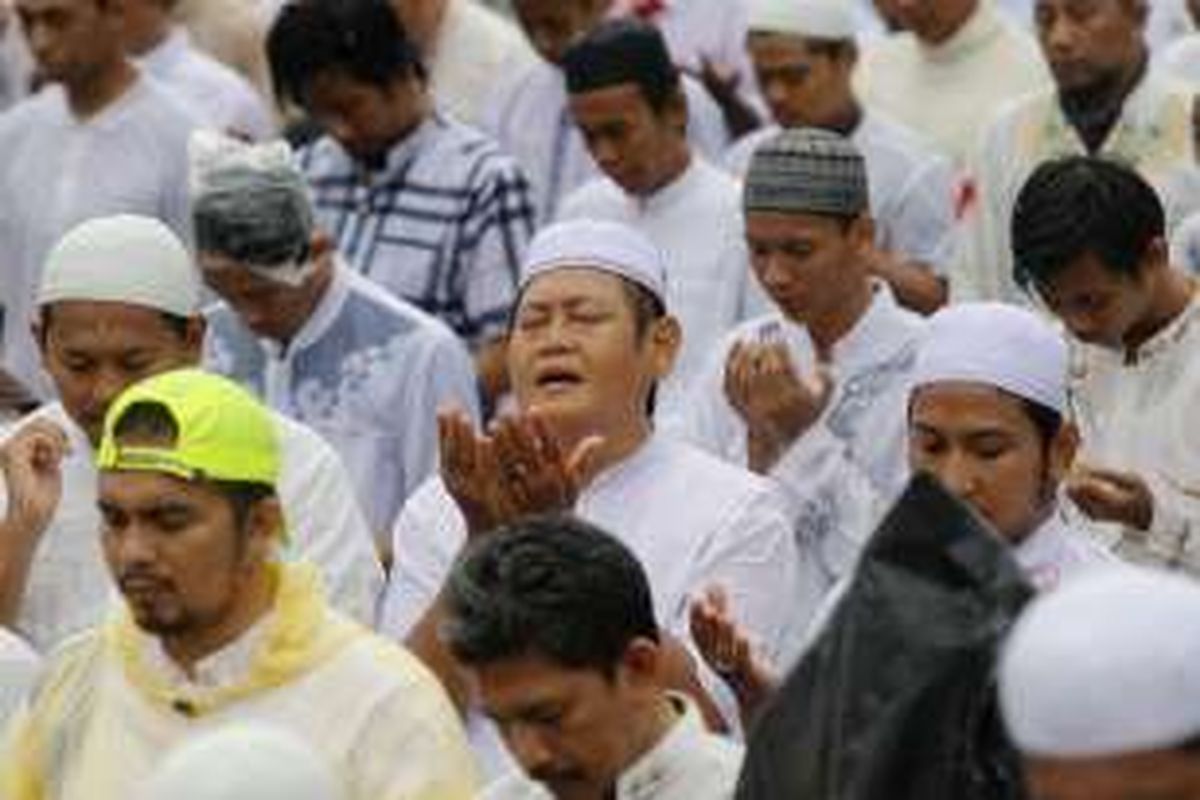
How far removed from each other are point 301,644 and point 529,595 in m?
0.84

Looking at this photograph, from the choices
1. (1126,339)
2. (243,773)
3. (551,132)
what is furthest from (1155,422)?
(551,132)

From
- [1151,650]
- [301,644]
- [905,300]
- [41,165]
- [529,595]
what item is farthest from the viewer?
[41,165]

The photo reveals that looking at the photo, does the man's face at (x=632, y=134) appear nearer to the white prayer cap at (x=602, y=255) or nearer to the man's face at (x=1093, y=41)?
the man's face at (x=1093, y=41)

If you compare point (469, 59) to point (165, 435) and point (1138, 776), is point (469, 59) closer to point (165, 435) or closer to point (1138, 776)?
point (165, 435)

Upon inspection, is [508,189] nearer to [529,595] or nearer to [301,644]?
[301,644]

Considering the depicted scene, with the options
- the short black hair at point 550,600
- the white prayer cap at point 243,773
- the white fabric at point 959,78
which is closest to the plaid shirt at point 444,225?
the white fabric at point 959,78

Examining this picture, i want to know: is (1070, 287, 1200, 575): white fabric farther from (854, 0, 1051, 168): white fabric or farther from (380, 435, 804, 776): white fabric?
(854, 0, 1051, 168): white fabric

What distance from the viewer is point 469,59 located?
1319cm

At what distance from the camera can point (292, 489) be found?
8688mm

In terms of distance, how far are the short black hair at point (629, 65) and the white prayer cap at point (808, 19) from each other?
0.56 m

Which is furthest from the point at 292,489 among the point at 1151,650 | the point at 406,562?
the point at 1151,650

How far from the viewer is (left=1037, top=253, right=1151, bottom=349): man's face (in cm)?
914

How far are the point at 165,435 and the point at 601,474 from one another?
3.56 feet

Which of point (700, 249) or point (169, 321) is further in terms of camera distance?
point (700, 249)
